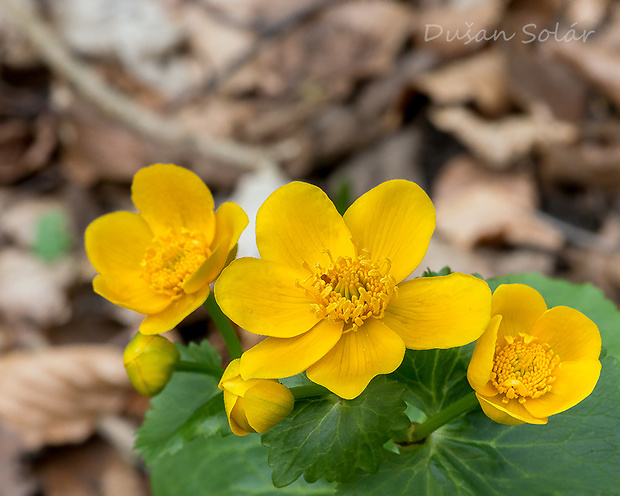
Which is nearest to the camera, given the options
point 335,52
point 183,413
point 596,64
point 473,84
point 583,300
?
point 183,413

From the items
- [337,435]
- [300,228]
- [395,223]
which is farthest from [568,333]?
[300,228]

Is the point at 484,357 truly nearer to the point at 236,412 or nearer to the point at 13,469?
the point at 236,412

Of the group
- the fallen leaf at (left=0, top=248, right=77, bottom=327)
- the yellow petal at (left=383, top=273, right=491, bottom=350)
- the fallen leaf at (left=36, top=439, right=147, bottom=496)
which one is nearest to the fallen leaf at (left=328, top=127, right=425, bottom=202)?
the fallen leaf at (left=0, top=248, right=77, bottom=327)

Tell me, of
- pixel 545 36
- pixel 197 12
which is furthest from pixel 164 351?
pixel 197 12

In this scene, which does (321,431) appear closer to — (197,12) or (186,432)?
(186,432)

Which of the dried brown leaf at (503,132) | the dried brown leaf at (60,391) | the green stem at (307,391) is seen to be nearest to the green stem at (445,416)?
the green stem at (307,391)

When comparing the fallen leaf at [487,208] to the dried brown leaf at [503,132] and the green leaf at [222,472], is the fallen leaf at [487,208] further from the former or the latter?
the green leaf at [222,472]

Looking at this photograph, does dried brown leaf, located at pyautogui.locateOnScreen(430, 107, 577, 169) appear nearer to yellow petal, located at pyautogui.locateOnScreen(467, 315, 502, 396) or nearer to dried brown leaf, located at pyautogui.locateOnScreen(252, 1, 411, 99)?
dried brown leaf, located at pyautogui.locateOnScreen(252, 1, 411, 99)
